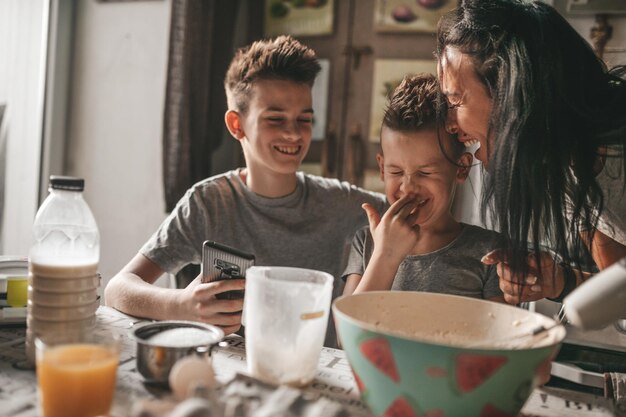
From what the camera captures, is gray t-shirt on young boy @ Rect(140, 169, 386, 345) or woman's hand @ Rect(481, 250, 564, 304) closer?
woman's hand @ Rect(481, 250, 564, 304)

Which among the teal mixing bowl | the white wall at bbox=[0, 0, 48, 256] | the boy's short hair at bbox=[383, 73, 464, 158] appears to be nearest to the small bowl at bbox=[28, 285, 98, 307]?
the teal mixing bowl

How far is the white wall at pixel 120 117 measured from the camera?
2.93 meters

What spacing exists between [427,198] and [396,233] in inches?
6.5

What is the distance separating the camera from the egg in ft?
2.40

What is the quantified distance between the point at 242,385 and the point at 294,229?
92 centimetres

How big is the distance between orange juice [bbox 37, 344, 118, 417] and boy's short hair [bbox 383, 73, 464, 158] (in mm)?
980

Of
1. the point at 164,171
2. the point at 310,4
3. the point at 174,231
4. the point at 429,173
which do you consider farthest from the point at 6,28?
the point at 429,173

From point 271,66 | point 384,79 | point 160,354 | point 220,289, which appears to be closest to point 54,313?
point 160,354

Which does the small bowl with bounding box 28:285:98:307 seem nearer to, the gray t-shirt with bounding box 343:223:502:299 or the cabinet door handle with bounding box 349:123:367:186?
the gray t-shirt with bounding box 343:223:502:299

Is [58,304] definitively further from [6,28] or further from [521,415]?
[6,28]

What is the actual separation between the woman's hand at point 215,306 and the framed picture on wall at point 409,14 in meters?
2.00

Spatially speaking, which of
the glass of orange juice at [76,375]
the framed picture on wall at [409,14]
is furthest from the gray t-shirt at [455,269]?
the framed picture on wall at [409,14]

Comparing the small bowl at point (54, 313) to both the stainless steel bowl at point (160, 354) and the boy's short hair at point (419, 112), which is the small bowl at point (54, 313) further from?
the boy's short hair at point (419, 112)

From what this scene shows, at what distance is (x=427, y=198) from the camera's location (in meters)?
1.44
